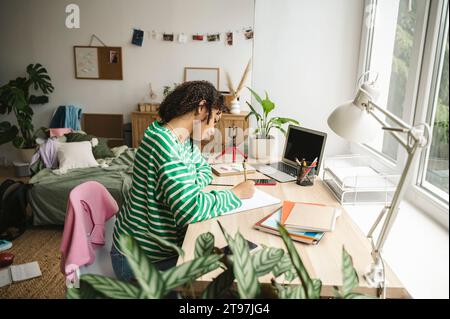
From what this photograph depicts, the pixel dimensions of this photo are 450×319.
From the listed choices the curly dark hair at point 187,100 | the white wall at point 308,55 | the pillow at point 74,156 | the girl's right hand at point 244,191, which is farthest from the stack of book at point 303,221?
the pillow at point 74,156

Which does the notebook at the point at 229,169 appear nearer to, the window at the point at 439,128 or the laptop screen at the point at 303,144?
the laptop screen at the point at 303,144

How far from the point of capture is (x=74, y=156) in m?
3.20

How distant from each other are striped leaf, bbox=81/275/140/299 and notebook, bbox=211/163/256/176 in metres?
1.36

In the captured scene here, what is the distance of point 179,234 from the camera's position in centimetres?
140

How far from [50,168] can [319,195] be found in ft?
8.35

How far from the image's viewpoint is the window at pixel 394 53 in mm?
1493

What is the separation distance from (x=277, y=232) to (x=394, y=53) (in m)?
1.23

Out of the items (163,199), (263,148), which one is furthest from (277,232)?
(263,148)

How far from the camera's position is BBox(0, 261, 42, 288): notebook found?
7.19ft

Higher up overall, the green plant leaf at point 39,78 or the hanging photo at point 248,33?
the hanging photo at point 248,33

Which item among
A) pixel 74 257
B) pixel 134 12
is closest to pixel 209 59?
pixel 134 12

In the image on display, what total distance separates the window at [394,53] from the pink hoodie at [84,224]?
49.6 inches

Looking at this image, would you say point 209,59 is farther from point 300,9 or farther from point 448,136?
point 448,136

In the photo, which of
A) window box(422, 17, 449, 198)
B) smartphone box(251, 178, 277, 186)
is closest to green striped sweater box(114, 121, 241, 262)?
smartphone box(251, 178, 277, 186)
